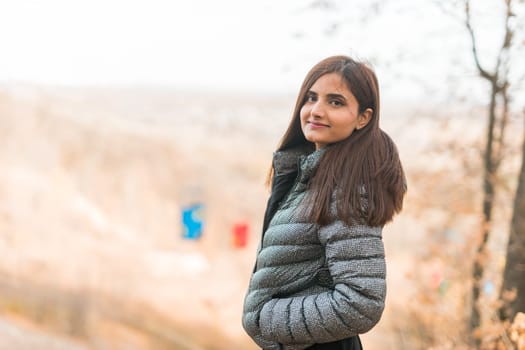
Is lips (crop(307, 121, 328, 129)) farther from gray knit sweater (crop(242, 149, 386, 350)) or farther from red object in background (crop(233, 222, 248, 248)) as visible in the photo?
red object in background (crop(233, 222, 248, 248))

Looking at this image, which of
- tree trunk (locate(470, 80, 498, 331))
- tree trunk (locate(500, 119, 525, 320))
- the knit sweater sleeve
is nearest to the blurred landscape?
tree trunk (locate(470, 80, 498, 331))

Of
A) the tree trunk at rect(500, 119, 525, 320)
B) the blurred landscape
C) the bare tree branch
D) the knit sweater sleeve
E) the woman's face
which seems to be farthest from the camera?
the blurred landscape

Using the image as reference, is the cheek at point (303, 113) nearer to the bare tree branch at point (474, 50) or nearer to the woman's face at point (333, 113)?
the woman's face at point (333, 113)

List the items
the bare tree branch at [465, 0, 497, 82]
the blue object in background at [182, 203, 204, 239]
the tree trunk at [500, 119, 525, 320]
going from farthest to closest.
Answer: the blue object in background at [182, 203, 204, 239] < the bare tree branch at [465, 0, 497, 82] < the tree trunk at [500, 119, 525, 320]

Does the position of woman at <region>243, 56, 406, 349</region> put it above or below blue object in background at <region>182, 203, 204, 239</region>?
below

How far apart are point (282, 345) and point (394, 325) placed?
4.40m

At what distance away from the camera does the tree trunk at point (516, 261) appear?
2.96 m

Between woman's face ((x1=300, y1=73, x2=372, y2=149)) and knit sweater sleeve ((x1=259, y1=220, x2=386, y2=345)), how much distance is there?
247 millimetres

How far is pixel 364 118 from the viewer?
5.48ft


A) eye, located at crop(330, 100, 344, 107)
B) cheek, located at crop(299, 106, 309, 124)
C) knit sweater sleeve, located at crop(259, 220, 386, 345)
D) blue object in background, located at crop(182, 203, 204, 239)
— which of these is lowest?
knit sweater sleeve, located at crop(259, 220, 386, 345)

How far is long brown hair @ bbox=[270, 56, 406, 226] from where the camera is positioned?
5.07ft

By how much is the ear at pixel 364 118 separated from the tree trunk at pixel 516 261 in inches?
65.9

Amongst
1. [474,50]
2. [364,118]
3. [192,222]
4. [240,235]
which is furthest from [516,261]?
[240,235]

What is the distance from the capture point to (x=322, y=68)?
1.69m
